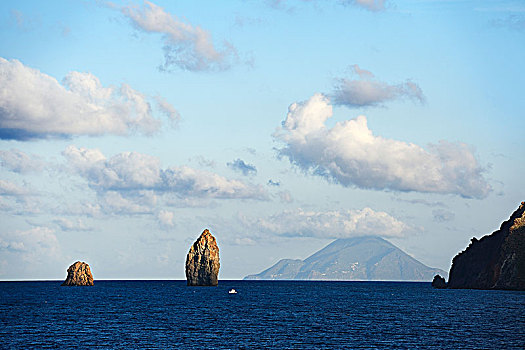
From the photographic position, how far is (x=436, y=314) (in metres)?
140

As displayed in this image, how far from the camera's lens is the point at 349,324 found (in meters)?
117

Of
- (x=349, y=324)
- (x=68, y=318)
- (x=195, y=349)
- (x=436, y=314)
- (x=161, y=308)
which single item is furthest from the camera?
(x=161, y=308)

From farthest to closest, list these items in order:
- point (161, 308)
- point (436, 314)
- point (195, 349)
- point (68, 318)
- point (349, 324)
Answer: point (161, 308) < point (436, 314) < point (68, 318) < point (349, 324) < point (195, 349)

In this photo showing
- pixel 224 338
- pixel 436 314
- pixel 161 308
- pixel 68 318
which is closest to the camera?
pixel 224 338

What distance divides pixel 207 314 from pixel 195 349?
56.3m

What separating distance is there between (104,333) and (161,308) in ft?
194

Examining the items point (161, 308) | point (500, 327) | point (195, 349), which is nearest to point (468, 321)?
point (500, 327)

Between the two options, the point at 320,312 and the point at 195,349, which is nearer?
the point at 195,349

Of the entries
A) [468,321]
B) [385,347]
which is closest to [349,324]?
[468,321]

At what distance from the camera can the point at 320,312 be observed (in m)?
148

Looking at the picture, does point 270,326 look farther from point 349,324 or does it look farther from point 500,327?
point 500,327

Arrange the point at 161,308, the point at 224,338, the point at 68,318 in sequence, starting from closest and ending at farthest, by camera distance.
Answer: the point at 224,338, the point at 68,318, the point at 161,308

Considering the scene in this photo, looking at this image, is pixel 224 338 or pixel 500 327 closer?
pixel 224 338

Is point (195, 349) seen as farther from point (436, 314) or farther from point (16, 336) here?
point (436, 314)
